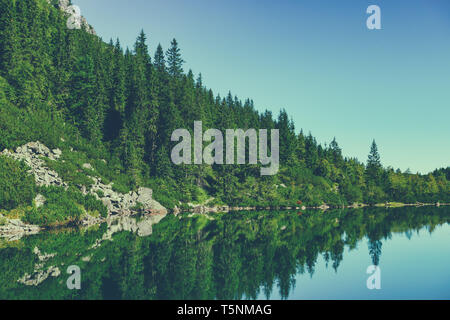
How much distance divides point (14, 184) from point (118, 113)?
1591 inches

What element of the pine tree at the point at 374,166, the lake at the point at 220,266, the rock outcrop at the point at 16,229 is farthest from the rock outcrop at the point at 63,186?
the pine tree at the point at 374,166

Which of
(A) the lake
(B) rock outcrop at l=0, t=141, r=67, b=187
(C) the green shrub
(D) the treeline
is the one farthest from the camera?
(D) the treeline

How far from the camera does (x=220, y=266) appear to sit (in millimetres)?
17969

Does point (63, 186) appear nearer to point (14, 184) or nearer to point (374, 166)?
point (14, 184)

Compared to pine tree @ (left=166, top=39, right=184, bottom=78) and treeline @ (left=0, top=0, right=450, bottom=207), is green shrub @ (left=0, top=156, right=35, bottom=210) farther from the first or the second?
pine tree @ (left=166, top=39, right=184, bottom=78)

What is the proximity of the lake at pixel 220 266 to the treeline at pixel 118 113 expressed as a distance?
A: 19997 mm

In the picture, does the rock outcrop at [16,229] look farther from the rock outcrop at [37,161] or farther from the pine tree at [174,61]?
the pine tree at [174,61]

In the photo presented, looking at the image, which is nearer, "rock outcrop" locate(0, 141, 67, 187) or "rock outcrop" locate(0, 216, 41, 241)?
"rock outcrop" locate(0, 216, 41, 241)

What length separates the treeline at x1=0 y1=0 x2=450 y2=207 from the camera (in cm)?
4941

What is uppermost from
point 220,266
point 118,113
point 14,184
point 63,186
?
point 118,113

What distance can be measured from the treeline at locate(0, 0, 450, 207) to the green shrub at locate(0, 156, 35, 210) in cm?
336

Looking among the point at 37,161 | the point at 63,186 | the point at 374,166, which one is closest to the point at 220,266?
the point at 63,186

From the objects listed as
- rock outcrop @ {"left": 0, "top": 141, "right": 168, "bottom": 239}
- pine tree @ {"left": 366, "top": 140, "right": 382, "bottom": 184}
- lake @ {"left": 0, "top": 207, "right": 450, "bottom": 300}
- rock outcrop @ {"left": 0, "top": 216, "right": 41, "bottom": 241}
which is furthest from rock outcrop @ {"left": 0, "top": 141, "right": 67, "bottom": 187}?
pine tree @ {"left": 366, "top": 140, "right": 382, "bottom": 184}
